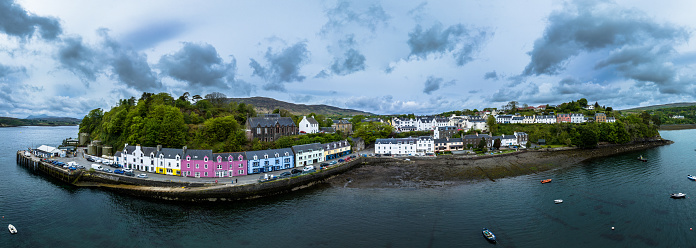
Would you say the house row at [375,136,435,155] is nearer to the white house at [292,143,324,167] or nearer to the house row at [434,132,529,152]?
the house row at [434,132,529,152]

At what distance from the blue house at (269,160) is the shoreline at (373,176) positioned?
6205mm

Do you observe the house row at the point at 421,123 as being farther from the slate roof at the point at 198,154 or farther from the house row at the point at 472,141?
the slate roof at the point at 198,154

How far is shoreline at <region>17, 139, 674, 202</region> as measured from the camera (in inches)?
1261

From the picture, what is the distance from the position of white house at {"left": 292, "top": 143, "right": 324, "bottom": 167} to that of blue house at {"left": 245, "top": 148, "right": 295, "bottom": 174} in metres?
0.85

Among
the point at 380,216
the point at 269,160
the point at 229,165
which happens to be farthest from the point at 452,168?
the point at 229,165

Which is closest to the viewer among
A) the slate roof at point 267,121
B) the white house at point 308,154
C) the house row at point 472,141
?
the white house at point 308,154

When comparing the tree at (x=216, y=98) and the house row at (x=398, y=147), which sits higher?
the tree at (x=216, y=98)

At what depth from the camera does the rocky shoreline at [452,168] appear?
37.8m

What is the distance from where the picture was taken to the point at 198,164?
36781mm

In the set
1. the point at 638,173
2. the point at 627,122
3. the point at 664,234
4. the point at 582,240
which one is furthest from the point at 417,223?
the point at 627,122

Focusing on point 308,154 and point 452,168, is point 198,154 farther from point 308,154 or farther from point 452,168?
point 452,168

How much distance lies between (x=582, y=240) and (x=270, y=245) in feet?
76.1

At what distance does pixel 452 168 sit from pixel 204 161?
3540cm

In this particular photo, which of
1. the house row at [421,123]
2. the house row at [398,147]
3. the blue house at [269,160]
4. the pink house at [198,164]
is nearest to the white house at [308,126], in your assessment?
the house row at [398,147]
